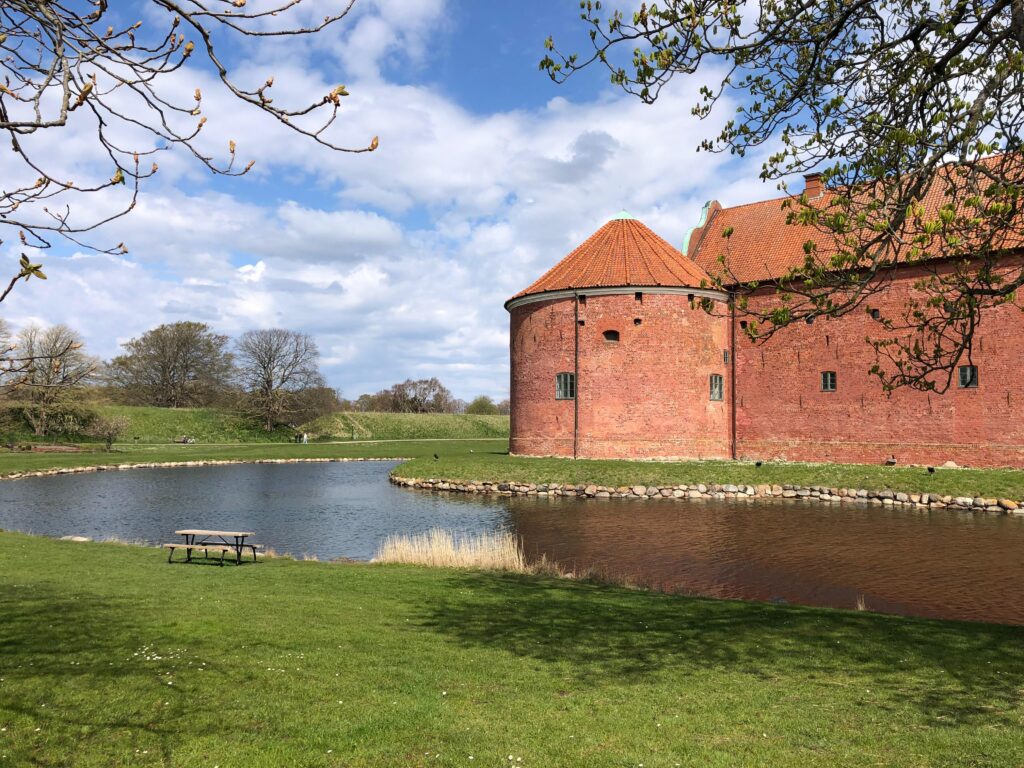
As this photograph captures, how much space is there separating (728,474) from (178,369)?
5323 centimetres

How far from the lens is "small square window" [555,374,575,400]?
26.7 meters

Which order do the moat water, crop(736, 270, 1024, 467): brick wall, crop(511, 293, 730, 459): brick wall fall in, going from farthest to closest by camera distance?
crop(511, 293, 730, 459): brick wall → crop(736, 270, 1024, 467): brick wall → the moat water

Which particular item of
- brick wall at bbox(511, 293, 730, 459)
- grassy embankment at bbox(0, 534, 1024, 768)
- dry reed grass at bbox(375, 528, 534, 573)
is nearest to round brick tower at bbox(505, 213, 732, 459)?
brick wall at bbox(511, 293, 730, 459)

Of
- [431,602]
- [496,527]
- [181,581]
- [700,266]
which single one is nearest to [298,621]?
[431,602]

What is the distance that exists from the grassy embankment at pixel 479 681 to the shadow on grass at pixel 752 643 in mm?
30

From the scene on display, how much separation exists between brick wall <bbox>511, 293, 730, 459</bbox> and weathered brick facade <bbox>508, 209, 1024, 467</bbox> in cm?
4

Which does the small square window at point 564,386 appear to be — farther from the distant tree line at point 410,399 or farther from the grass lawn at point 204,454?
the distant tree line at point 410,399

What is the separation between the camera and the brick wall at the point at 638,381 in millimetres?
26062

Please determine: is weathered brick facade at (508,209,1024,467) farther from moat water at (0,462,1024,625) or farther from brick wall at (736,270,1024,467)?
moat water at (0,462,1024,625)

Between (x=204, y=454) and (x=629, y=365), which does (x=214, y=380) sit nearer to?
(x=204, y=454)

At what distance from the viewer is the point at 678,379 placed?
1033 inches

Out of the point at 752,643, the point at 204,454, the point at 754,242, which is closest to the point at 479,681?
the point at 752,643

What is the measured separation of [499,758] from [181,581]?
247 inches

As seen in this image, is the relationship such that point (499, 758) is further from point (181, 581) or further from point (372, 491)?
point (372, 491)
